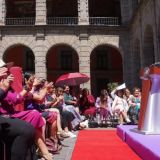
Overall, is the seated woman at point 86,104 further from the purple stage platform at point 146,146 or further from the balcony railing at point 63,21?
the balcony railing at point 63,21

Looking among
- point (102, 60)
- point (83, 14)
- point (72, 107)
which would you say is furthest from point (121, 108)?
point (102, 60)

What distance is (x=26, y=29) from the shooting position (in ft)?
81.9

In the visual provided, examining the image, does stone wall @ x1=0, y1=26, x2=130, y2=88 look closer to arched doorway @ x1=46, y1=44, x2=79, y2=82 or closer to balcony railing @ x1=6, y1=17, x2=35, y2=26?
balcony railing @ x1=6, y1=17, x2=35, y2=26

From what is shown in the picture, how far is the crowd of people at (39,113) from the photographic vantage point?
3877mm

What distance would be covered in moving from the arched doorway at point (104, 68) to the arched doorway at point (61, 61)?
1.55 meters

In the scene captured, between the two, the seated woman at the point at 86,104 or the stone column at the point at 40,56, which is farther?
the stone column at the point at 40,56

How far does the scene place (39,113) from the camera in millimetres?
4922

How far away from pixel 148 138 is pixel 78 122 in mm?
6066

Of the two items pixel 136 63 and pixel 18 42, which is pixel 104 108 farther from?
pixel 18 42

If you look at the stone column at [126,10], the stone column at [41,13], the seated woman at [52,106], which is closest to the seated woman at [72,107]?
the seated woman at [52,106]

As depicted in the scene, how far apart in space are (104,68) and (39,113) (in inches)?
1083

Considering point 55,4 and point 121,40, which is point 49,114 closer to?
point 121,40

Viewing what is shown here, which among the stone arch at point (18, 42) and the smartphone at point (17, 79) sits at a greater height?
the stone arch at point (18, 42)

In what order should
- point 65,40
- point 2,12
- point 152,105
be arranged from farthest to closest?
point 2,12 < point 65,40 < point 152,105
